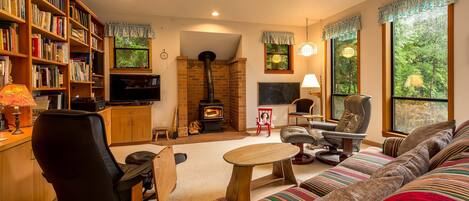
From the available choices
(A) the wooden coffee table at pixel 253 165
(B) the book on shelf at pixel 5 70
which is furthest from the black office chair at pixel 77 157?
(B) the book on shelf at pixel 5 70

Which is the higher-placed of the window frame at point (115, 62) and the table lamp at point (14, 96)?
the window frame at point (115, 62)

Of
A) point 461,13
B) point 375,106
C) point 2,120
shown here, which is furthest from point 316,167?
point 2,120

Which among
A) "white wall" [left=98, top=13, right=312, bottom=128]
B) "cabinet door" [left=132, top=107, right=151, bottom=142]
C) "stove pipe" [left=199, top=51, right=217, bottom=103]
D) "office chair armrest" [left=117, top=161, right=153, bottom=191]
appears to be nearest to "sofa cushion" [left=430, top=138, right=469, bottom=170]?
"office chair armrest" [left=117, top=161, right=153, bottom=191]

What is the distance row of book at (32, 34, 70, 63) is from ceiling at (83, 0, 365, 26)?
5.78 feet

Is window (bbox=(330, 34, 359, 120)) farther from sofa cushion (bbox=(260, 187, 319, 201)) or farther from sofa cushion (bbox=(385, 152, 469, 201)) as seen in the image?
sofa cushion (bbox=(385, 152, 469, 201))

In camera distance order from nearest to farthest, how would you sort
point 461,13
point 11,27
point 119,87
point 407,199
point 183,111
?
1. point 407,199
2. point 11,27
3. point 461,13
4. point 119,87
5. point 183,111

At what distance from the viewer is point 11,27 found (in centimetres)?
250

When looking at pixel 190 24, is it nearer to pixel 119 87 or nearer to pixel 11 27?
pixel 119 87

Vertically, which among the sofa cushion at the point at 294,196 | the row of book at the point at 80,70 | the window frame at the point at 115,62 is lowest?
the sofa cushion at the point at 294,196

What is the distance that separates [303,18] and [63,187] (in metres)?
5.81

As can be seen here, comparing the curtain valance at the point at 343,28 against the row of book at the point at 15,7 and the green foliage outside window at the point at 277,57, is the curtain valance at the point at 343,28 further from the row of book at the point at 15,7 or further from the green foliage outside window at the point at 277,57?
the row of book at the point at 15,7

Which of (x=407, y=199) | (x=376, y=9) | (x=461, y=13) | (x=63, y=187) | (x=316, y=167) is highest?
(x=376, y=9)

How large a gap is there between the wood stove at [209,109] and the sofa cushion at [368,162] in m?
4.12

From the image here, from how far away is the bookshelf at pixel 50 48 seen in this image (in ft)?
8.59
